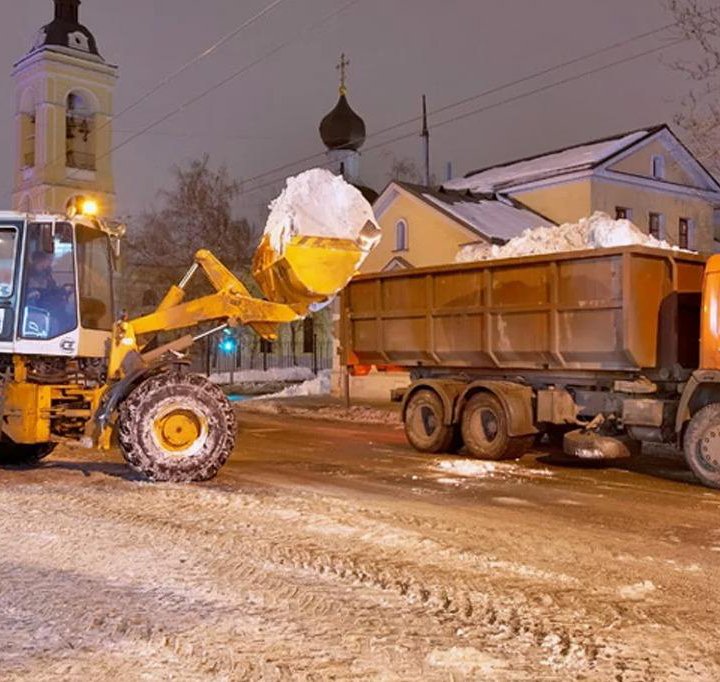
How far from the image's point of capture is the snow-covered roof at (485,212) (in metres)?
27.9

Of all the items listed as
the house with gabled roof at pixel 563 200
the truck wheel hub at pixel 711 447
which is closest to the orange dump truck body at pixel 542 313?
the truck wheel hub at pixel 711 447

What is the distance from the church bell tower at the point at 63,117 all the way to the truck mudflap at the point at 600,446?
31.6m

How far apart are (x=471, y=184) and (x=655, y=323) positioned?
2366cm

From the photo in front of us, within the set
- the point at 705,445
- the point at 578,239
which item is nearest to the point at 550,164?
the point at 578,239

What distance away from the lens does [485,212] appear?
3003cm

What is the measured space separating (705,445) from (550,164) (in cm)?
2281

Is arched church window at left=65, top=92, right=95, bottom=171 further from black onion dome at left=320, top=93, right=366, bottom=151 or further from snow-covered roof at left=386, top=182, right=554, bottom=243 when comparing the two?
snow-covered roof at left=386, top=182, right=554, bottom=243

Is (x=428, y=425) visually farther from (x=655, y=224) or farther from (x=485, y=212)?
(x=655, y=224)

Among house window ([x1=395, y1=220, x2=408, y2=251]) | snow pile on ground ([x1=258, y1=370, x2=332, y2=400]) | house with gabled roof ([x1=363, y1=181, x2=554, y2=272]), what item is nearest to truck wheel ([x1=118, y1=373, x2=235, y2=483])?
house with gabled roof ([x1=363, y1=181, x2=554, y2=272])

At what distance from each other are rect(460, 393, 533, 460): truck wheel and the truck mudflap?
107cm

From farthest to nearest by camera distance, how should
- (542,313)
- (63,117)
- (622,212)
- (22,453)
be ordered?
(63,117) → (622,212) → (542,313) → (22,453)

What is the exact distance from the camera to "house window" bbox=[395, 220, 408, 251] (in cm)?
3088

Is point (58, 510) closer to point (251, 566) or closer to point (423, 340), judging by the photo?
point (251, 566)

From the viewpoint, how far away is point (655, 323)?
39.4 ft
